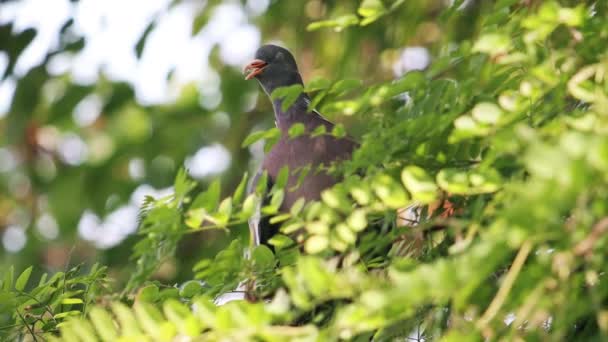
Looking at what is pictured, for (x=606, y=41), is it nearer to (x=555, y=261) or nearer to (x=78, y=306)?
(x=555, y=261)

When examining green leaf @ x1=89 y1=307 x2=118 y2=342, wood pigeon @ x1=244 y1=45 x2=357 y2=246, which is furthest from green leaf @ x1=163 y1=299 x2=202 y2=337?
wood pigeon @ x1=244 y1=45 x2=357 y2=246

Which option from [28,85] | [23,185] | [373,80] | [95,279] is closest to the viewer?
[95,279]

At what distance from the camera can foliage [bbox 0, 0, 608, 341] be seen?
1199mm

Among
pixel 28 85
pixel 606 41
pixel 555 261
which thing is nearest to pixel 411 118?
pixel 606 41

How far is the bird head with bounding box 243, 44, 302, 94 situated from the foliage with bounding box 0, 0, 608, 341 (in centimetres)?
147

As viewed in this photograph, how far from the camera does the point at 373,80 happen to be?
16.6 feet

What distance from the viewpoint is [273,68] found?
11.8ft

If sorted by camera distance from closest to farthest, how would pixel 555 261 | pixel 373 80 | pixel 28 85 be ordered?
pixel 555 261
pixel 28 85
pixel 373 80

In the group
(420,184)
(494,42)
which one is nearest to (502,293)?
(420,184)

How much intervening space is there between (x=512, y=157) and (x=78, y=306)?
1.18m

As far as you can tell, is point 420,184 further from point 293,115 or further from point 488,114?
point 293,115

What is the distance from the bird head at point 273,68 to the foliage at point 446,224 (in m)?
1.47

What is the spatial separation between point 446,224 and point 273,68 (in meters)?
2.05

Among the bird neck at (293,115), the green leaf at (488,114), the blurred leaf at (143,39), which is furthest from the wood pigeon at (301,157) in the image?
the green leaf at (488,114)
